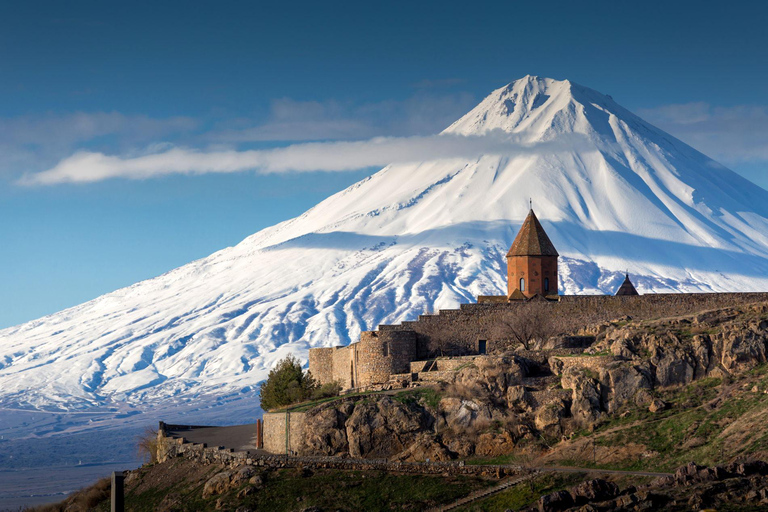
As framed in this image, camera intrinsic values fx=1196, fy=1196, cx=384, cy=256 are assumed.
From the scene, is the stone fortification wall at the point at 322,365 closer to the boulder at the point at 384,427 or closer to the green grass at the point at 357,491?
the boulder at the point at 384,427

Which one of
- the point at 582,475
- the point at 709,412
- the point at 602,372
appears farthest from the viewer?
the point at 602,372

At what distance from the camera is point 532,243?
216ft

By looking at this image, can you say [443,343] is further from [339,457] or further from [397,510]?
[397,510]

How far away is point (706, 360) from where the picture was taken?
164ft

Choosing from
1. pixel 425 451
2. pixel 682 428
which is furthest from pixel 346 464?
pixel 682 428

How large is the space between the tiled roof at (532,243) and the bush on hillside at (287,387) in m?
13.5

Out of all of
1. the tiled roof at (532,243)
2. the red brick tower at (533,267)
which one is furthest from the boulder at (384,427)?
the tiled roof at (532,243)

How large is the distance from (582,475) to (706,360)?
33.9ft

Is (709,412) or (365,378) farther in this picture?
(365,378)

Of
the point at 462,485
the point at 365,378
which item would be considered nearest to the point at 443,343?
the point at 365,378

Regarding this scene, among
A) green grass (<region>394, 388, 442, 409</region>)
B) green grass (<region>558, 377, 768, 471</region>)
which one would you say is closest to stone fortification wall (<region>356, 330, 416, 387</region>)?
green grass (<region>394, 388, 442, 409</region>)

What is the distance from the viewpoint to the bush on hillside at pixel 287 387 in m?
59.4

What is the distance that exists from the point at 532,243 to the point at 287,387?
15972mm

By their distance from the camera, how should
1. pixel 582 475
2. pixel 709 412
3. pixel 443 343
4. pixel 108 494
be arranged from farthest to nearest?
pixel 443 343 → pixel 108 494 → pixel 709 412 → pixel 582 475
